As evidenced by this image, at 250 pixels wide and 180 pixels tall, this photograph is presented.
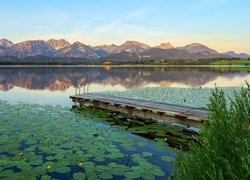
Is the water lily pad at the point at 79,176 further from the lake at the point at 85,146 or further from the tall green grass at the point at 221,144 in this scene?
the tall green grass at the point at 221,144

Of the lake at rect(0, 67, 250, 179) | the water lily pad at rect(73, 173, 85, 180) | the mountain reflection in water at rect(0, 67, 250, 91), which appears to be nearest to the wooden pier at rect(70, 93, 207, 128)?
the lake at rect(0, 67, 250, 179)

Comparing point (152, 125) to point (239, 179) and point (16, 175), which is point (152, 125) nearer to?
point (16, 175)

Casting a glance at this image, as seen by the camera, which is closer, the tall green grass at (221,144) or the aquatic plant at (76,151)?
the tall green grass at (221,144)

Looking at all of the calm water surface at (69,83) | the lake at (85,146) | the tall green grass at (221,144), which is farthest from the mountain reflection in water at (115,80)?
the tall green grass at (221,144)

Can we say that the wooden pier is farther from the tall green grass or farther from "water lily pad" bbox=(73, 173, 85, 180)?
the tall green grass

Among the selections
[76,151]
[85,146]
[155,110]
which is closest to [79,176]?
[76,151]

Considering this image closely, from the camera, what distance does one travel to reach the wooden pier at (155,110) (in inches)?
691

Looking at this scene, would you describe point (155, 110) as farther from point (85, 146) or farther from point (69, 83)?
point (69, 83)

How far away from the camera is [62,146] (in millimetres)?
13484

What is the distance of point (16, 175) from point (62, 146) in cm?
405

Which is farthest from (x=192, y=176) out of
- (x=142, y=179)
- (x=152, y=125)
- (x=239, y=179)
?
(x=152, y=125)

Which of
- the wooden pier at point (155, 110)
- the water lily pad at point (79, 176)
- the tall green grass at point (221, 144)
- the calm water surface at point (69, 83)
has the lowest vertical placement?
the calm water surface at point (69, 83)

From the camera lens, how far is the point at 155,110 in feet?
65.0

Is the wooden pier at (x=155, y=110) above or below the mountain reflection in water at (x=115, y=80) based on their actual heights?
above
